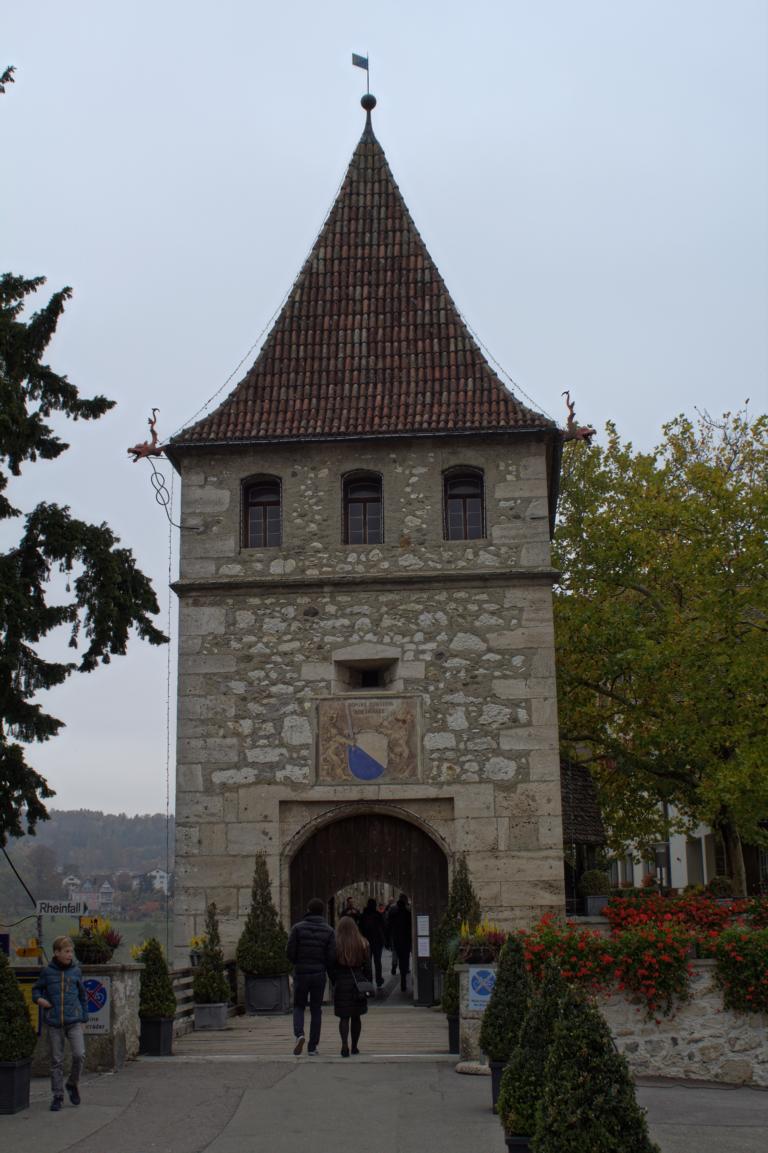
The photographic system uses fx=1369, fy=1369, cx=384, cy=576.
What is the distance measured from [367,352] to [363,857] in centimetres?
816

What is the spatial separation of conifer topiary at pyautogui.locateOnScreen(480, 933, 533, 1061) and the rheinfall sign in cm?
583

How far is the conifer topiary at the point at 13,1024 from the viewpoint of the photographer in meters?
11.5

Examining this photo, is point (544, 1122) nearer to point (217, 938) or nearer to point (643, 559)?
point (217, 938)

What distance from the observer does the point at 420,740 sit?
19438 mm

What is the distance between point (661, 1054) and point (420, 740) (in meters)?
7.03

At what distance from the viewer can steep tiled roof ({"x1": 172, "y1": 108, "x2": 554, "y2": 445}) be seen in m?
21.0

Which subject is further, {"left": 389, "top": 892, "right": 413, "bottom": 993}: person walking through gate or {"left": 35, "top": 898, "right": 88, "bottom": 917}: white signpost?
{"left": 389, "top": 892, "right": 413, "bottom": 993}: person walking through gate

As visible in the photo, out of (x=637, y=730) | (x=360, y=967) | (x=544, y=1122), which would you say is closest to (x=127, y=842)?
(x=637, y=730)

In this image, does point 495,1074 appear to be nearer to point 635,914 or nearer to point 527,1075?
point 527,1075

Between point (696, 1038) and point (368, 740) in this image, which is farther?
point (368, 740)

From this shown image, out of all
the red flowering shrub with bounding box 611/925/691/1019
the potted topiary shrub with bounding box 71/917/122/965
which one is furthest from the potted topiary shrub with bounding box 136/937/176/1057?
the red flowering shrub with bounding box 611/925/691/1019

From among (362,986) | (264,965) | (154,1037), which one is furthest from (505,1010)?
(264,965)

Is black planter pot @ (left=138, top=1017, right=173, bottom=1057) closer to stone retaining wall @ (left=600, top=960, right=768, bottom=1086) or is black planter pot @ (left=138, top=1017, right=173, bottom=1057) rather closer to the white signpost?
the white signpost

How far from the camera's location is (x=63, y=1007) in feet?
39.7
